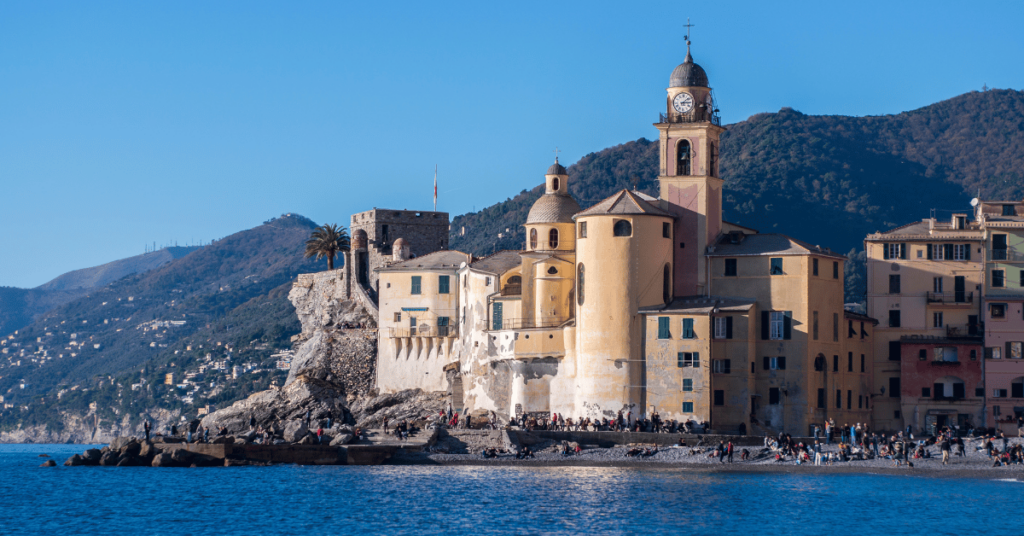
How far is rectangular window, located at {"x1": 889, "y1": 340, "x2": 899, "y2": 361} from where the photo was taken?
73.1 m

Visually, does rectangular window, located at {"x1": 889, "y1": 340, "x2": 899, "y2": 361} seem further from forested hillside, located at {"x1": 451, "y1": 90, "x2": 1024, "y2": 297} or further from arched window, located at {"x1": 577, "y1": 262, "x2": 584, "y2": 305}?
forested hillside, located at {"x1": 451, "y1": 90, "x2": 1024, "y2": 297}

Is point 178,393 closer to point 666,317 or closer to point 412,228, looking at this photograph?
point 412,228

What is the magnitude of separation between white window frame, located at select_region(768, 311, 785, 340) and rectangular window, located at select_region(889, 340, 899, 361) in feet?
29.7

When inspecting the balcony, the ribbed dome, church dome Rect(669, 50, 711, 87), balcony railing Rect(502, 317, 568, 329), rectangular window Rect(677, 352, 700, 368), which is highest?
church dome Rect(669, 50, 711, 87)

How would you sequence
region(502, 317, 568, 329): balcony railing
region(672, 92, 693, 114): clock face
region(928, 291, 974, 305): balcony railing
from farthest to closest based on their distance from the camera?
region(502, 317, 568, 329): balcony railing
region(928, 291, 974, 305): balcony railing
region(672, 92, 693, 114): clock face

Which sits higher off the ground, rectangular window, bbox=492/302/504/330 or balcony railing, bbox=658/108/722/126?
balcony railing, bbox=658/108/722/126

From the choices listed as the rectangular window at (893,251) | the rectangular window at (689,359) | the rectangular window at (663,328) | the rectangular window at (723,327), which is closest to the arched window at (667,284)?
the rectangular window at (663,328)

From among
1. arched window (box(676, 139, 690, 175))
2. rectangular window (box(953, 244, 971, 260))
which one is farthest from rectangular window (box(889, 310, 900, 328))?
arched window (box(676, 139, 690, 175))

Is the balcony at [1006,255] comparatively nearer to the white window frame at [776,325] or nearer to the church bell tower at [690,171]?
the white window frame at [776,325]

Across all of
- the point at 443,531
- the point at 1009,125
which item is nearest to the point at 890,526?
the point at 443,531

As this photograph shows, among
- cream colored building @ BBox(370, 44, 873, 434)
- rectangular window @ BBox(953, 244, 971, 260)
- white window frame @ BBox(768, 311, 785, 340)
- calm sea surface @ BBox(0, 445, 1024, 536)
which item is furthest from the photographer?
rectangular window @ BBox(953, 244, 971, 260)

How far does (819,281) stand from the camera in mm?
68812

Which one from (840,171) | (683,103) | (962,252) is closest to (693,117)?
(683,103)

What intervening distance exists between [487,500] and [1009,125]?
141 metres
